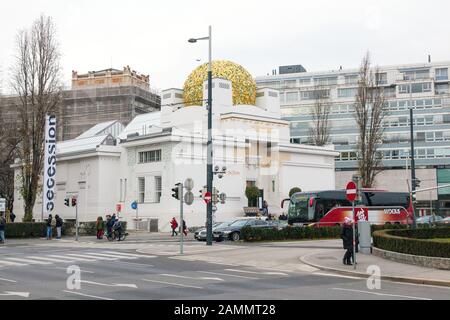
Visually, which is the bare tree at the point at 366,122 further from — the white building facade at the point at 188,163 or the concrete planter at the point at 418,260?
the concrete planter at the point at 418,260

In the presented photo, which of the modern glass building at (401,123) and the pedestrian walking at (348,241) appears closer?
the pedestrian walking at (348,241)

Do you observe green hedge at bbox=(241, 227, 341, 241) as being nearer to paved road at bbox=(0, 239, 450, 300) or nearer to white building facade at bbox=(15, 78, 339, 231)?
paved road at bbox=(0, 239, 450, 300)

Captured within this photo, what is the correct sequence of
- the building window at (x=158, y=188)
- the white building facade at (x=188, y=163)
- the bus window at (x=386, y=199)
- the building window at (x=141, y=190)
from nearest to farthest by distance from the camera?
the bus window at (x=386, y=199)
the white building facade at (x=188, y=163)
the building window at (x=158, y=188)
the building window at (x=141, y=190)

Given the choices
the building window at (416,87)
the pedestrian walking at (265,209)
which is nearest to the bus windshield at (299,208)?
the pedestrian walking at (265,209)

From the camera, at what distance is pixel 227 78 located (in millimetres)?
65375

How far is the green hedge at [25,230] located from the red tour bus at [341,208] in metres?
19.3

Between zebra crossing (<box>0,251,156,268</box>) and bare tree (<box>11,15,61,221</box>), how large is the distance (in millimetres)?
22634

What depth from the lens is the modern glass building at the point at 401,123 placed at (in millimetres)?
89375

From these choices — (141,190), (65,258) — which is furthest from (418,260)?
(141,190)

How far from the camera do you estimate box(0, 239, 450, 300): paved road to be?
14133mm

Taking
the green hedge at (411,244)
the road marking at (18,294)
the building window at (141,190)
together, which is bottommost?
the road marking at (18,294)

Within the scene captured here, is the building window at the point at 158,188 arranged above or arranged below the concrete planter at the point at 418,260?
above

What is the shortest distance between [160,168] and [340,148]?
150ft

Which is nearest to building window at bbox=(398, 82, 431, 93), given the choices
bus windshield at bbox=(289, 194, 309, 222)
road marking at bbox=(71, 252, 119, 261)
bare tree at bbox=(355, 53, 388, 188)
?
bare tree at bbox=(355, 53, 388, 188)
